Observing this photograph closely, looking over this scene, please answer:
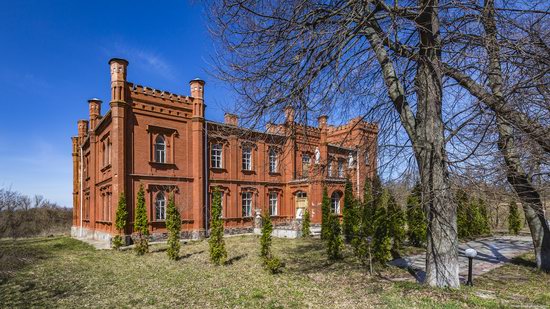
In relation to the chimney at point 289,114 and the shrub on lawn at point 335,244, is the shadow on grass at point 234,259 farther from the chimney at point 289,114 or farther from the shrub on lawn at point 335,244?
the chimney at point 289,114

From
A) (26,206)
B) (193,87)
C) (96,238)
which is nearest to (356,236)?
(193,87)

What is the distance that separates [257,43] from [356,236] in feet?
24.0

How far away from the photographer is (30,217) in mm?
32719

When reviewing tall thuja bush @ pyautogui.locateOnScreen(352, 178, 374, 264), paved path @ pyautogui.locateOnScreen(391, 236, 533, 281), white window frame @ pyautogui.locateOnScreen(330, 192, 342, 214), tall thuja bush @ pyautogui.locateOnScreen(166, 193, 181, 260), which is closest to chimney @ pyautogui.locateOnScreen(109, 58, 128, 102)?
tall thuja bush @ pyautogui.locateOnScreen(166, 193, 181, 260)

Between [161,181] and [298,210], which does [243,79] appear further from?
[298,210]

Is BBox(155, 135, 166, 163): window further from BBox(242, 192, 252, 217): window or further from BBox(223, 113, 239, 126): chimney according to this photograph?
BBox(223, 113, 239, 126): chimney

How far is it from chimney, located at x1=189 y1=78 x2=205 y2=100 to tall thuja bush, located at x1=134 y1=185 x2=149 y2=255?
6439 millimetres

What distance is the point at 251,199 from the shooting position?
2358 cm

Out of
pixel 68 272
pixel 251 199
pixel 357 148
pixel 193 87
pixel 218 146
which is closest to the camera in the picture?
pixel 357 148

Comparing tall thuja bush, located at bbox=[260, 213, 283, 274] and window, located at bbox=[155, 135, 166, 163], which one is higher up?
window, located at bbox=[155, 135, 166, 163]

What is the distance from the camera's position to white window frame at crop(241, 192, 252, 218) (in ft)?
75.9

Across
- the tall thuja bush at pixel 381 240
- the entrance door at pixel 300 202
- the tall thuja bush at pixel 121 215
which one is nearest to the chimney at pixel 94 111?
the tall thuja bush at pixel 121 215

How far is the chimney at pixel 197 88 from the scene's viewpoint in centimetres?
2047

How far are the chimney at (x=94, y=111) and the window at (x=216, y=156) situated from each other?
8929 millimetres
